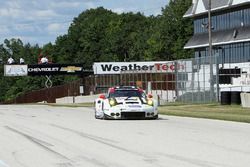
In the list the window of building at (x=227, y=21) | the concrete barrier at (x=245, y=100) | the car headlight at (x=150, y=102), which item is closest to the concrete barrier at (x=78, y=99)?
the window of building at (x=227, y=21)

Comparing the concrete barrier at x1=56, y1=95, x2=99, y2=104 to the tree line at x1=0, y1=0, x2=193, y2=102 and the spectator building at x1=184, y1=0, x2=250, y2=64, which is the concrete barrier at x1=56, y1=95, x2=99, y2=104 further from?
the tree line at x1=0, y1=0, x2=193, y2=102

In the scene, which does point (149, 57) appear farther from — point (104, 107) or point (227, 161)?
point (227, 161)

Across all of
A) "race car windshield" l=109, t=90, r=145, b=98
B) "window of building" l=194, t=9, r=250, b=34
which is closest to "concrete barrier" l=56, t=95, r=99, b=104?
"window of building" l=194, t=9, r=250, b=34

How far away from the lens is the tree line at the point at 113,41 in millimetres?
94688

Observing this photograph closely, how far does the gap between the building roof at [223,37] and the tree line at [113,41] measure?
1575 centimetres

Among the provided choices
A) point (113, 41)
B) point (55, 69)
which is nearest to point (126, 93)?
point (55, 69)

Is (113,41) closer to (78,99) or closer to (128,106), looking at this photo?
(78,99)

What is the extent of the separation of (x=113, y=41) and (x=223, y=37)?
179 ft

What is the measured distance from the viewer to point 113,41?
4815 inches

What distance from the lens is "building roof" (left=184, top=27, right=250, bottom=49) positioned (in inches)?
2574

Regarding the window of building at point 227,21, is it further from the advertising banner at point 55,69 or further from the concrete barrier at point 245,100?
the concrete barrier at point 245,100

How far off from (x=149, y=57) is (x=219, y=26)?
28141 mm

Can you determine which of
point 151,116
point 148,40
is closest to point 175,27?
point 148,40

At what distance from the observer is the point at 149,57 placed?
99875 millimetres
